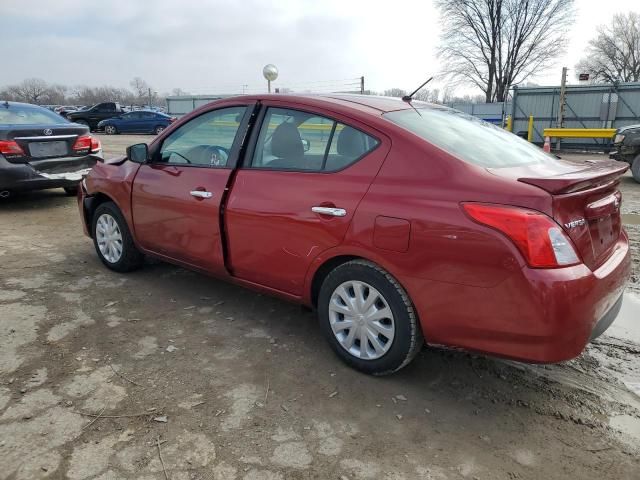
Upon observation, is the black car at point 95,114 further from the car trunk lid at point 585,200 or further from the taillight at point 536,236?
the taillight at point 536,236

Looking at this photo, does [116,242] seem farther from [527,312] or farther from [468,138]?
[527,312]

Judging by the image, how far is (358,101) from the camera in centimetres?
326

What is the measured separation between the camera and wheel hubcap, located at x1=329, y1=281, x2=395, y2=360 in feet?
9.14

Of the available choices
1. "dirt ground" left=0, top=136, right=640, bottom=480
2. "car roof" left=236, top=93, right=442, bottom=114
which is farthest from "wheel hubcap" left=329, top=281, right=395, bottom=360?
"car roof" left=236, top=93, right=442, bottom=114

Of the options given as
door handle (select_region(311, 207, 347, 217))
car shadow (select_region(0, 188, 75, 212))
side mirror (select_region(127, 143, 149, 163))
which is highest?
side mirror (select_region(127, 143, 149, 163))

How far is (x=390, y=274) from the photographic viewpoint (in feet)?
8.85

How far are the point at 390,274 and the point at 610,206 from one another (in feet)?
4.08

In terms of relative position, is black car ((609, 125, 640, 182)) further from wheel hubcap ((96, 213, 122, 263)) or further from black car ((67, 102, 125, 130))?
black car ((67, 102, 125, 130))

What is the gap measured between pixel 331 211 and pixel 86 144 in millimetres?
6073

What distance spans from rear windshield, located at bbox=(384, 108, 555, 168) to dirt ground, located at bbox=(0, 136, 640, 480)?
49.6 inches

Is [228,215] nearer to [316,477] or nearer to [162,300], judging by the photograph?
[162,300]

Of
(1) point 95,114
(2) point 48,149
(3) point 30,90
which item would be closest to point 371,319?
(2) point 48,149

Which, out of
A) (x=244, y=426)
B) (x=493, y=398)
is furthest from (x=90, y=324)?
(x=493, y=398)

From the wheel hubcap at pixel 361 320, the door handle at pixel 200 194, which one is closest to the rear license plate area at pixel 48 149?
the door handle at pixel 200 194
